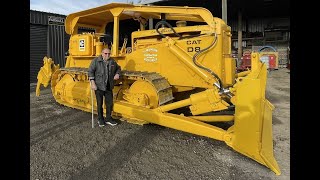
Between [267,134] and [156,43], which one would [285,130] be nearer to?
[267,134]

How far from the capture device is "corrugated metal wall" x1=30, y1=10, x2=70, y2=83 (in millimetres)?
15469

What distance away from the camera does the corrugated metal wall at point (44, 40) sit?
50.8ft

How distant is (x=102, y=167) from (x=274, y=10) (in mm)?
22580

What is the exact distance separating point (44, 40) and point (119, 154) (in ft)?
45.7

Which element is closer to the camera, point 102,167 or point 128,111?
point 102,167

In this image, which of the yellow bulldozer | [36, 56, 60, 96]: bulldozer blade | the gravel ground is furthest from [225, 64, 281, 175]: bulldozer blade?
[36, 56, 60, 96]: bulldozer blade

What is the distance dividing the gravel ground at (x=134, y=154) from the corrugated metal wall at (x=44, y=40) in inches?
427

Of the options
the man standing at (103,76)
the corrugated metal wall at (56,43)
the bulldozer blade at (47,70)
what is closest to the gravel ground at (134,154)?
the man standing at (103,76)

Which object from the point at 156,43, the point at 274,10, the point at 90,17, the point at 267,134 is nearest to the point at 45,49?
the point at 90,17

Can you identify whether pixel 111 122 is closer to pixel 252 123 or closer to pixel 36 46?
pixel 252 123

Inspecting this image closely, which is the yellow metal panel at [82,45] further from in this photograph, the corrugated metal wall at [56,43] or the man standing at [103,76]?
the corrugated metal wall at [56,43]

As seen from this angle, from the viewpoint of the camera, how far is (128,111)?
18.2 feet

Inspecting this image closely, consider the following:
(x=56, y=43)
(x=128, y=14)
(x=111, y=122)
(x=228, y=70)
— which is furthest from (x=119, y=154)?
(x=56, y=43)
